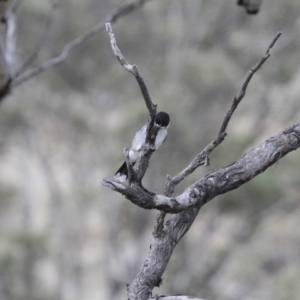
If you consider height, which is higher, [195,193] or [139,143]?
[139,143]

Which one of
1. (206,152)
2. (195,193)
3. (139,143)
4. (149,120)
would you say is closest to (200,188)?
(195,193)

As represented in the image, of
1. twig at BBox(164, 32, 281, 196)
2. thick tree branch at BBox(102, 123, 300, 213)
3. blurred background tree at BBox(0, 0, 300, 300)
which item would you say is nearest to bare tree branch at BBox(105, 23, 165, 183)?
thick tree branch at BBox(102, 123, 300, 213)

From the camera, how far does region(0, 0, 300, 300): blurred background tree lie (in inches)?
447

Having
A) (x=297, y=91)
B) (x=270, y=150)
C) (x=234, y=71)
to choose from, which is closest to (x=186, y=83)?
(x=234, y=71)

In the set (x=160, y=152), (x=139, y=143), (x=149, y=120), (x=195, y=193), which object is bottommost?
(x=195, y=193)

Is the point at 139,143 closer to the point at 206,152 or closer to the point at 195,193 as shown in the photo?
the point at 206,152

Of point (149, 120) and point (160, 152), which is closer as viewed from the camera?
point (149, 120)

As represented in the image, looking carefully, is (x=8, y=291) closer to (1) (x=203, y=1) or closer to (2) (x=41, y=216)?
(2) (x=41, y=216)

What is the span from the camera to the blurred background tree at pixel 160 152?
11344 mm

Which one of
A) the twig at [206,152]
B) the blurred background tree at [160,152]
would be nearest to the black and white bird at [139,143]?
the twig at [206,152]

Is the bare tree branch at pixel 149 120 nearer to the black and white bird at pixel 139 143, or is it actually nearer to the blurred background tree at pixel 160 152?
the black and white bird at pixel 139 143

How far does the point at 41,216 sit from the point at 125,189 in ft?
40.7

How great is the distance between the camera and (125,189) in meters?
1.83

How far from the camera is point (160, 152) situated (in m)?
10.6
